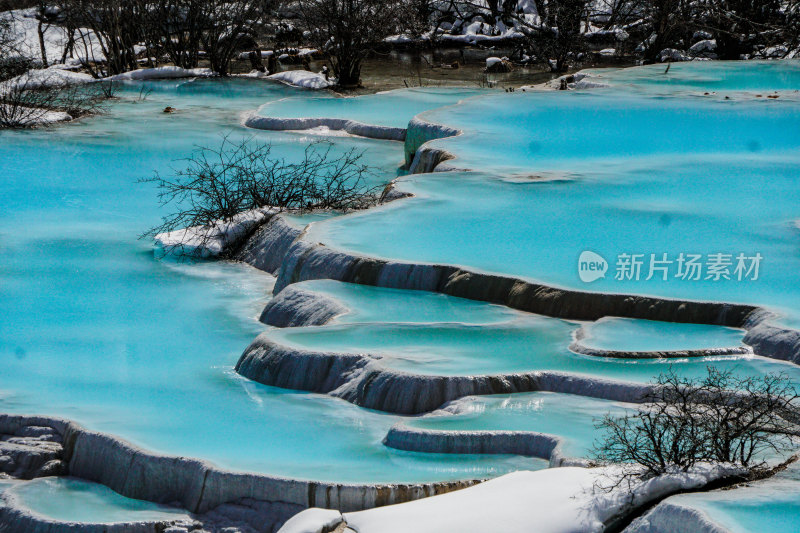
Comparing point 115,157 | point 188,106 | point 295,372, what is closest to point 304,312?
point 295,372

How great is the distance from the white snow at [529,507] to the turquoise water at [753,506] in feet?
0.48

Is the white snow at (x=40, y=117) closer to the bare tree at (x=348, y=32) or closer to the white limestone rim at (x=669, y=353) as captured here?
the bare tree at (x=348, y=32)

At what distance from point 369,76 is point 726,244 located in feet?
42.5

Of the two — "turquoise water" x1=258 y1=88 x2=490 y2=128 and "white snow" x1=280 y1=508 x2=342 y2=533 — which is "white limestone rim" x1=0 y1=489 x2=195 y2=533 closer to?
"white snow" x1=280 y1=508 x2=342 y2=533

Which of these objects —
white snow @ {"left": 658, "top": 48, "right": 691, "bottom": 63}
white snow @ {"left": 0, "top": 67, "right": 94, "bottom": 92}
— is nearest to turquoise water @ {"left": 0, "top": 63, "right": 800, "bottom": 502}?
white snow @ {"left": 0, "top": 67, "right": 94, "bottom": 92}

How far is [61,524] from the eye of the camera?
228 inches

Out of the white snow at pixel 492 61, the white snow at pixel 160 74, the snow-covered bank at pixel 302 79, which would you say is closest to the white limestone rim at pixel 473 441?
the snow-covered bank at pixel 302 79

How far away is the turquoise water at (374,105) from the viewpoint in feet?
54.2

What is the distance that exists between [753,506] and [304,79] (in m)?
15.5

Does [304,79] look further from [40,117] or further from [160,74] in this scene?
[40,117]

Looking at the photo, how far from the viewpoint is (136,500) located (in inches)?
241

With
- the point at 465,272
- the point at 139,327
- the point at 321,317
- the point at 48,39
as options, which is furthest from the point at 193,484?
the point at 48,39

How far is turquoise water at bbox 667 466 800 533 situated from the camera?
4340mm

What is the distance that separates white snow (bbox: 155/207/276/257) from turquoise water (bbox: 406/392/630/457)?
4.77 metres
